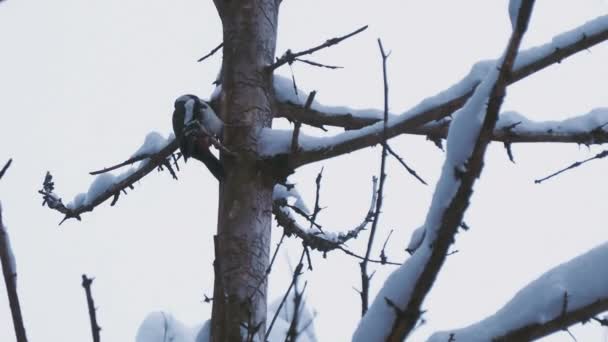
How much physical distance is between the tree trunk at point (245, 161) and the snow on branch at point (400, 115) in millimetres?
93

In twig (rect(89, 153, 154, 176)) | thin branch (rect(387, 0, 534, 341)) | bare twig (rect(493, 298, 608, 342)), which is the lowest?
bare twig (rect(493, 298, 608, 342))

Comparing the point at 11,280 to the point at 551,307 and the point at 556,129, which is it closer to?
the point at 551,307

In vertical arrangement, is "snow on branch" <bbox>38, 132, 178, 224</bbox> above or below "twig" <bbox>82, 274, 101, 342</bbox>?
above

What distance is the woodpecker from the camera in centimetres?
228

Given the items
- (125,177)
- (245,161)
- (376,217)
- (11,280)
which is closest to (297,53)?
(245,161)

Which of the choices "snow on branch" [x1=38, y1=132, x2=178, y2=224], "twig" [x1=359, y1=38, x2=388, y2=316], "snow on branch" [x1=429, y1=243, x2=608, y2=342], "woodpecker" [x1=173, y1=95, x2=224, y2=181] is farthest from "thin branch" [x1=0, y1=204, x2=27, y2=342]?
"snow on branch" [x1=38, y1=132, x2=178, y2=224]

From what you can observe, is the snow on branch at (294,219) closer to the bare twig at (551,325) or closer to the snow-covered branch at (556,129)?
the snow-covered branch at (556,129)

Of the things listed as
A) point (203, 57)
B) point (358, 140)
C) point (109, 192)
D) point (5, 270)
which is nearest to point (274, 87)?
point (203, 57)

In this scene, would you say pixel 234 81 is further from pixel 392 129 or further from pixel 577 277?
pixel 577 277

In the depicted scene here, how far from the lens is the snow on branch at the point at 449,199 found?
3.03 ft

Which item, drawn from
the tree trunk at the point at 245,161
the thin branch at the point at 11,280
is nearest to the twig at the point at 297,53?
the tree trunk at the point at 245,161

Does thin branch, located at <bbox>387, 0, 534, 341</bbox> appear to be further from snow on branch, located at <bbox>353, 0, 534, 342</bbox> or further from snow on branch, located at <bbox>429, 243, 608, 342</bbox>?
snow on branch, located at <bbox>429, 243, 608, 342</bbox>

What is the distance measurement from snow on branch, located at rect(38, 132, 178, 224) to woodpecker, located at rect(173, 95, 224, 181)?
257mm

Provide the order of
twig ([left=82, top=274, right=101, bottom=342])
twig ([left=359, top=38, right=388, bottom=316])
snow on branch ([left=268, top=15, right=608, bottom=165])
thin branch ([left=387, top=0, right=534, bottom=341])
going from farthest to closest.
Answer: snow on branch ([left=268, top=15, right=608, bottom=165])
twig ([left=359, top=38, right=388, bottom=316])
thin branch ([left=387, top=0, right=534, bottom=341])
twig ([left=82, top=274, right=101, bottom=342])
